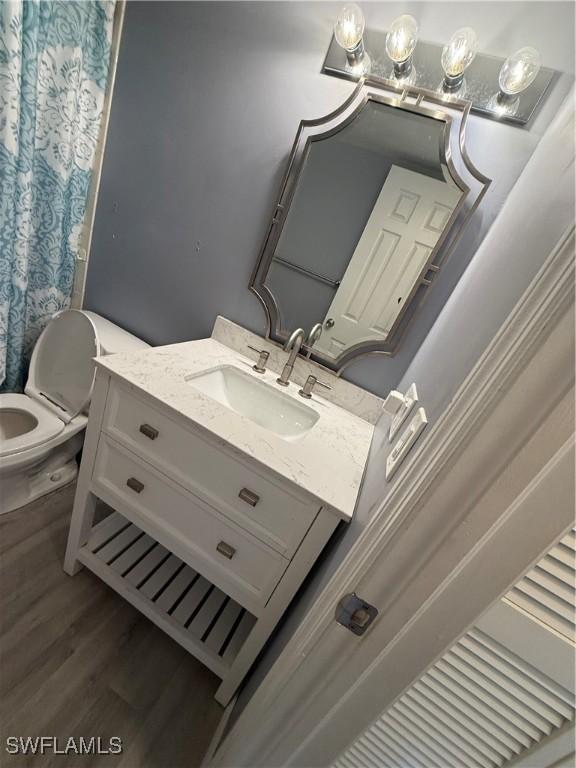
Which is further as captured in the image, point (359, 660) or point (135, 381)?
point (135, 381)

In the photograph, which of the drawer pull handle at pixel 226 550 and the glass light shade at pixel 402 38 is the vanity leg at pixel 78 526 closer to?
the drawer pull handle at pixel 226 550

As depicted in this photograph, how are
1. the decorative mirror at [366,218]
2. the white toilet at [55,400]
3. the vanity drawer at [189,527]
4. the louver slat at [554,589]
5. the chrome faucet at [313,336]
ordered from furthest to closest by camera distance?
the white toilet at [55,400], the chrome faucet at [313,336], the decorative mirror at [366,218], the vanity drawer at [189,527], the louver slat at [554,589]

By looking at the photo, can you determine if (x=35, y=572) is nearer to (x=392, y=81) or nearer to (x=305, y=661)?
(x=305, y=661)

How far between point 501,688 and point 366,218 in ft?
3.93

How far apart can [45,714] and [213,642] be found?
486mm

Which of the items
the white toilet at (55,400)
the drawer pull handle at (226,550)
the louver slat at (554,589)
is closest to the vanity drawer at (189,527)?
the drawer pull handle at (226,550)

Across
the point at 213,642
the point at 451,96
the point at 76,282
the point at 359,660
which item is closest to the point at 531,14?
the point at 451,96

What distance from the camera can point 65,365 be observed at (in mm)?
1509

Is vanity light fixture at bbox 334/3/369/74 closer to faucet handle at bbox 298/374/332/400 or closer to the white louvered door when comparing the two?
faucet handle at bbox 298/374/332/400

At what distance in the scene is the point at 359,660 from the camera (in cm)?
48

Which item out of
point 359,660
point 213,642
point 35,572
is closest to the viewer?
point 359,660

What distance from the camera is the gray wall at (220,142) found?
0.95 meters

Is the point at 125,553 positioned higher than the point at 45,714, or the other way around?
the point at 125,553

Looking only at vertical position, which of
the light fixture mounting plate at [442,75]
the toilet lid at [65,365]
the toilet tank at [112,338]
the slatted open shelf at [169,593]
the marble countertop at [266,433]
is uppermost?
the light fixture mounting plate at [442,75]
